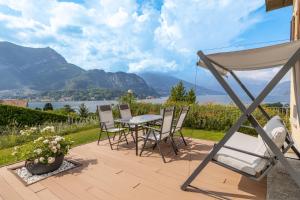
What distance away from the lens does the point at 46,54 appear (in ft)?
440

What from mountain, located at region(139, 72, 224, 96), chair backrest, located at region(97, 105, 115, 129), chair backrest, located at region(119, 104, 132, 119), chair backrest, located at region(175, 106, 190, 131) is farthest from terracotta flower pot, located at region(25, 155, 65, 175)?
mountain, located at region(139, 72, 224, 96)

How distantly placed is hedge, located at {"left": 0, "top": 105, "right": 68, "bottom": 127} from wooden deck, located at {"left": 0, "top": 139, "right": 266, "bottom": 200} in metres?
7.21

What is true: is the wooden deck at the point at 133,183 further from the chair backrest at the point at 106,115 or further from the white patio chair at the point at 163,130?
the chair backrest at the point at 106,115

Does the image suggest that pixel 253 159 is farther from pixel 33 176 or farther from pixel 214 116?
pixel 214 116

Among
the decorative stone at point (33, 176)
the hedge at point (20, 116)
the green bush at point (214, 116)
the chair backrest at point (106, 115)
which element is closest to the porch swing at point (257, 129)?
the decorative stone at point (33, 176)

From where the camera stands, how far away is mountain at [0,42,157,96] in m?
73.6

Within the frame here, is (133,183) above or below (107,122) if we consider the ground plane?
below

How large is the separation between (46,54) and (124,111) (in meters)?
152

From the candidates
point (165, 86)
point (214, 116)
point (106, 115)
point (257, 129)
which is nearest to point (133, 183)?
point (257, 129)

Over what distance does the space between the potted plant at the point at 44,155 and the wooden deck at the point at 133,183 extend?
28 cm

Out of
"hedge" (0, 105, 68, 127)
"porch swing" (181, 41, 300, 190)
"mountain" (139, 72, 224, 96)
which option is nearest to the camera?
"porch swing" (181, 41, 300, 190)

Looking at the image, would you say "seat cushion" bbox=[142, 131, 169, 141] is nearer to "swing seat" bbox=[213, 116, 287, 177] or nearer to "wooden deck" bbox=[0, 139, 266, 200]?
"wooden deck" bbox=[0, 139, 266, 200]

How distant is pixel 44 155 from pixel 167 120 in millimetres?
2700

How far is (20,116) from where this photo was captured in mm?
10156
